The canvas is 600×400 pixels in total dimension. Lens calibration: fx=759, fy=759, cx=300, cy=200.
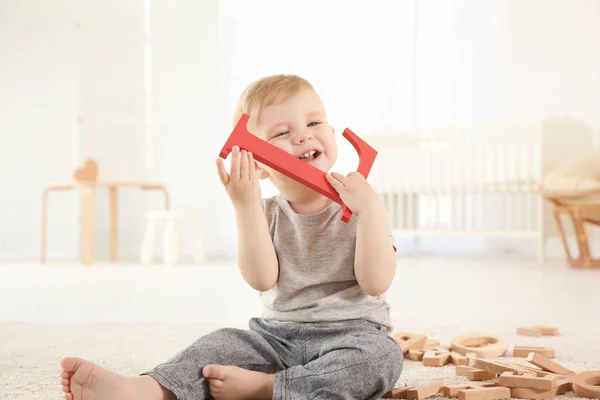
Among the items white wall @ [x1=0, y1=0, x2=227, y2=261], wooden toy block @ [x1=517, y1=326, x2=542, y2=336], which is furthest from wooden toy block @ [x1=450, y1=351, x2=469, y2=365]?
white wall @ [x1=0, y1=0, x2=227, y2=261]

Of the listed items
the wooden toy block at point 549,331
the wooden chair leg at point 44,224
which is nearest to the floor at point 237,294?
the wooden toy block at point 549,331

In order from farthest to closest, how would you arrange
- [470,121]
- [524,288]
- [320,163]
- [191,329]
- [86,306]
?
[470,121] < [524,288] < [86,306] < [191,329] < [320,163]

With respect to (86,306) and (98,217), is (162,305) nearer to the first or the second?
(86,306)

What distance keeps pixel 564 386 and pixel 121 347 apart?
75cm

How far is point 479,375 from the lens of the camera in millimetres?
1021

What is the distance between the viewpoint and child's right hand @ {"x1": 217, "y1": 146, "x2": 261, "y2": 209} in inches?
35.5

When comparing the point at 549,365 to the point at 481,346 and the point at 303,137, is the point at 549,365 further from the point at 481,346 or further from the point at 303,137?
the point at 303,137

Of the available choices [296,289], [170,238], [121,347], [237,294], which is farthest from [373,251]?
[170,238]

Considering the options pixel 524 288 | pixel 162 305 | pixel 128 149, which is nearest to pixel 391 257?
pixel 162 305

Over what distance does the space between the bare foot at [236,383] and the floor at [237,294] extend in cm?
72

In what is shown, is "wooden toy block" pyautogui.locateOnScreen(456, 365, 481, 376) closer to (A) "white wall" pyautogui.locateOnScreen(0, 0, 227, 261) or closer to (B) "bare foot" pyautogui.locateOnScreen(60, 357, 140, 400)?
(B) "bare foot" pyautogui.locateOnScreen(60, 357, 140, 400)

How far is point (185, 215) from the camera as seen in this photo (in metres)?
3.63

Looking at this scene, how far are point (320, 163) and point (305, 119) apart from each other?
0.20ft

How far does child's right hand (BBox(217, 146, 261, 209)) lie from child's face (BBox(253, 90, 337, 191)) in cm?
7
